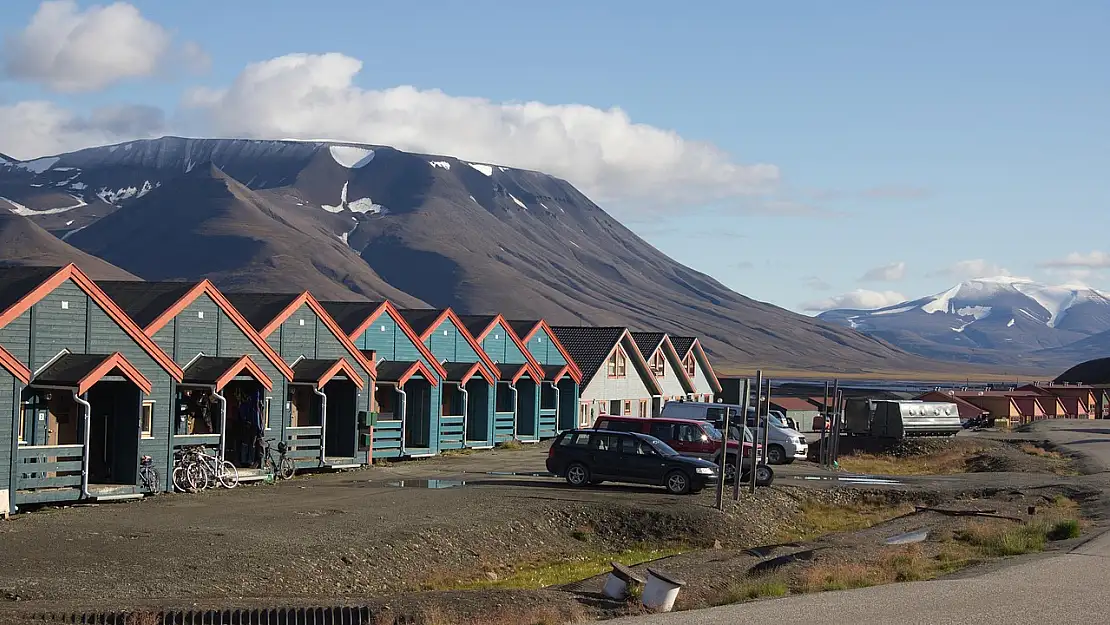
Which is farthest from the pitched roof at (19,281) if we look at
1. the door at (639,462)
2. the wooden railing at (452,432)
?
the wooden railing at (452,432)

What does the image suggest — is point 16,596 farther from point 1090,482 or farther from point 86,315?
point 1090,482

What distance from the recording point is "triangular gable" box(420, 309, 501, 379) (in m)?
52.5

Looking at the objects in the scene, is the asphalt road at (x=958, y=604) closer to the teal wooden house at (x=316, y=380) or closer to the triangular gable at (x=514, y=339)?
the teal wooden house at (x=316, y=380)

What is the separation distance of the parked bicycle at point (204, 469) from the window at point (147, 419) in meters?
1.23

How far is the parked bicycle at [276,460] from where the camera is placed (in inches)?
1465

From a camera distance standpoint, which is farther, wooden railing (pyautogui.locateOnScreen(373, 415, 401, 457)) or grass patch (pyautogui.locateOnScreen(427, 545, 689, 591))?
wooden railing (pyautogui.locateOnScreen(373, 415, 401, 457))

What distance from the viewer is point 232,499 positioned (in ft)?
106

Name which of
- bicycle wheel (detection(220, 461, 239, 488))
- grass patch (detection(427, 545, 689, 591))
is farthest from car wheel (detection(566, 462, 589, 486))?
bicycle wheel (detection(220, 461, 239, 488))

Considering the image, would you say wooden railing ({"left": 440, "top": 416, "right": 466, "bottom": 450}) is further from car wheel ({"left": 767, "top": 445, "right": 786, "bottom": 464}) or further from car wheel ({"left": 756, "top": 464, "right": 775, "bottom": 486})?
car wheel ({"left": 756, "top": 464, "right": 775, "bottom": 486})

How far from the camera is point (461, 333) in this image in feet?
179

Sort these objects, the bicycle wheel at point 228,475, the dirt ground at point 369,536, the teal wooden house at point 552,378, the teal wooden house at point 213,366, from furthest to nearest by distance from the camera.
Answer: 1. the teal wooden house at point 552,378
2. the bicycle wheel at point 228,475
3. the teal wooden house at point 213,366
4. the dirt ground at point 369,536

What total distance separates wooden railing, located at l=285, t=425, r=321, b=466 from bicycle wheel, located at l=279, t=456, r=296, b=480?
0.25 metres

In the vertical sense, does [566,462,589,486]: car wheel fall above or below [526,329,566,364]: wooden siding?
below

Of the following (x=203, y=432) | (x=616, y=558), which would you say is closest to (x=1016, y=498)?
(x=616, y=558)
